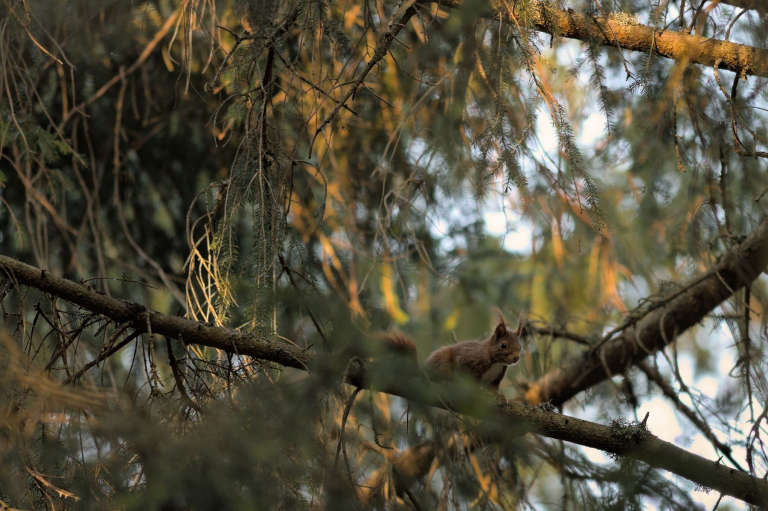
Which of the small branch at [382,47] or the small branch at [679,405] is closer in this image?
the small branch at [382,47]

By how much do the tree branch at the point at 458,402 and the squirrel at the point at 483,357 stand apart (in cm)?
75

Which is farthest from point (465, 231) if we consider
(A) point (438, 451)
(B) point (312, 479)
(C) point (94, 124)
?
(B) point (312, 479)

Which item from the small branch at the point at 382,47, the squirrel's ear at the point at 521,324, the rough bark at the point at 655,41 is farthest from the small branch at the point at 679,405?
the small branch at the point at 382,47

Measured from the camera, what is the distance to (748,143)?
8.54ft

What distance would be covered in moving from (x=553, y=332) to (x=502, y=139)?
163 cm

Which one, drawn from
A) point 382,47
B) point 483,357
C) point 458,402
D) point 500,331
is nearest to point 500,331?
point 500,331

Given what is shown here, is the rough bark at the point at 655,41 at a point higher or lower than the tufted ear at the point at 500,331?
higher

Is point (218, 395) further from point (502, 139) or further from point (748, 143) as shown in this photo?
point (748, 143)

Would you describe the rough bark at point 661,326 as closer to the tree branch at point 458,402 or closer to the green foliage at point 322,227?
the green foliage at point 322,227

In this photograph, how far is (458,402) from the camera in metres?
1.52

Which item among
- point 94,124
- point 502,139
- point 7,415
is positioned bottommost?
point 7,415

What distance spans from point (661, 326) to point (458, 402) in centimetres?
179

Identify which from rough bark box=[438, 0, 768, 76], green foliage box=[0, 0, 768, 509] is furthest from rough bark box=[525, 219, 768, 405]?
rough bark box=[438, 0, 768, 76]

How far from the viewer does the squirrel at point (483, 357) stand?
289 centimetres
